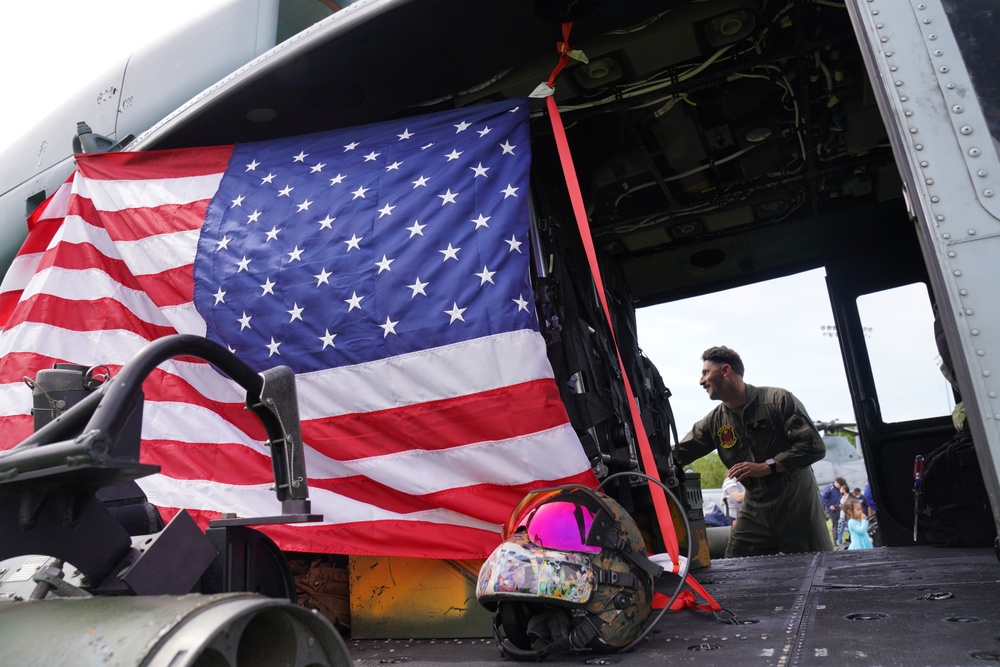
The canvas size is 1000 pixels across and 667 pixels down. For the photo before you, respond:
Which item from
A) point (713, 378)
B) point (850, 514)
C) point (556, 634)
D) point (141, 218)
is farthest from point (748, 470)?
point (850, 514)

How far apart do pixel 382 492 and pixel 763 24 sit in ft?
9.04

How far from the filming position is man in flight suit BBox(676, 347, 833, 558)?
5.17 m

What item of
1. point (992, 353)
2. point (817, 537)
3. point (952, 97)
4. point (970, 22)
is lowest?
point (817, 537)

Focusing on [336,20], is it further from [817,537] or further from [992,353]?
[817,537]

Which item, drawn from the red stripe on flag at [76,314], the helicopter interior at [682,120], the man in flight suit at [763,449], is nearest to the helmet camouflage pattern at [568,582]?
the helicopter interior at [682,120]

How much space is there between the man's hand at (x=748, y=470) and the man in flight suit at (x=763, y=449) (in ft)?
0.05

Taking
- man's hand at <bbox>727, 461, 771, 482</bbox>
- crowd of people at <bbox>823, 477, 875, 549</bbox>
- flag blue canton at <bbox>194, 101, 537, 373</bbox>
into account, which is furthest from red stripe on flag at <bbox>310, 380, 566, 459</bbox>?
crowd of people at <bbox>823, 477, 875, 549</bbox>

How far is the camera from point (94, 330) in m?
3.63

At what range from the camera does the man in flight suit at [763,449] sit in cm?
517

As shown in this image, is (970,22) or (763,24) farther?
(763,24)

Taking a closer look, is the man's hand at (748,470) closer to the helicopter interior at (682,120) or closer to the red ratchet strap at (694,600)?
A: the helicopter interior at (682,120)

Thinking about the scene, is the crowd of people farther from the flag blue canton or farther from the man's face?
the flag blue canton

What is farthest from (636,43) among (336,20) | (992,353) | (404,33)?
(992,353)

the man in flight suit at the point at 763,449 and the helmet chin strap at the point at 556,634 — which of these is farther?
the man in flight suit at the point at 763,449
